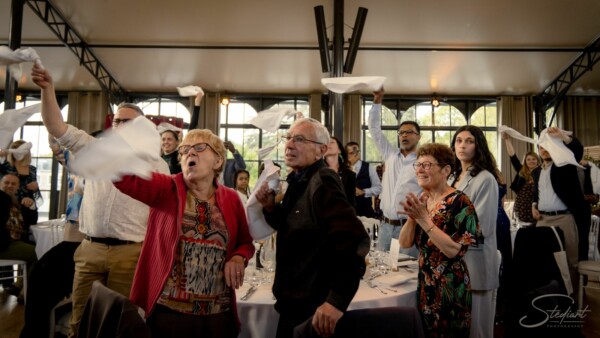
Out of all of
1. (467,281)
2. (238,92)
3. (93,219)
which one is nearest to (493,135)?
(238,92)

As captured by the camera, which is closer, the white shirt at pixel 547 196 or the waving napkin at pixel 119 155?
the waving napkin at pixel 119 155

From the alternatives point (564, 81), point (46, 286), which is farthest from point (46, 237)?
point (564, 81)

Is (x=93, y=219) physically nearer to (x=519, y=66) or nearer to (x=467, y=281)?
(x=467, y=281)

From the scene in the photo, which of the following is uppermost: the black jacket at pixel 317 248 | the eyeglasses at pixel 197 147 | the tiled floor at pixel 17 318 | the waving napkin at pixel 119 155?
the eyeglasses at pixel 197 147

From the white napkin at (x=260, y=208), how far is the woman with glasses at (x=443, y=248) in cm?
58

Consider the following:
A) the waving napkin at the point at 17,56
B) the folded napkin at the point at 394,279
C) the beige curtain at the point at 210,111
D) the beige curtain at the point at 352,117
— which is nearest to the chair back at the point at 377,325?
the folded napkin at the point at 394,279

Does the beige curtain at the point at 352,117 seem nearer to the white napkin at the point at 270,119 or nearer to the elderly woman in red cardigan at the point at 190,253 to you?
the white napkin at the point at 270,119

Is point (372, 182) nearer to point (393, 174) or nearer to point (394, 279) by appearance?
point (393, 174)

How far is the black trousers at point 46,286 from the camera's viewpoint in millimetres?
1985

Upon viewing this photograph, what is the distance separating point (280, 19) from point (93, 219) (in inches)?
231

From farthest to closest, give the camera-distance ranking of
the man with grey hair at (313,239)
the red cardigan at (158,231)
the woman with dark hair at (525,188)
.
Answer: the woman with dark hair at (525,188) < the red cardigan at (158,231) < the man with grey hair at (313,239)

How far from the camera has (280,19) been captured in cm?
709

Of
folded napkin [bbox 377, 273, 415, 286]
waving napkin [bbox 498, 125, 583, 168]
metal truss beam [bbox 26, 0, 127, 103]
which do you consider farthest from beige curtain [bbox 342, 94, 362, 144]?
folded napkin [bbox 377, 273, 415, 286]

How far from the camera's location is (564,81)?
934cm
